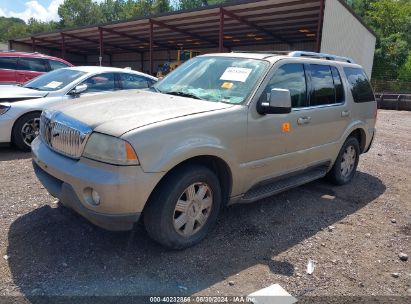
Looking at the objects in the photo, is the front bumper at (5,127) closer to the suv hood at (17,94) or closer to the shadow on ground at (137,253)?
the suv hood at (17,94)

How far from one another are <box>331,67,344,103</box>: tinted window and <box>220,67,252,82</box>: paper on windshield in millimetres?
1706

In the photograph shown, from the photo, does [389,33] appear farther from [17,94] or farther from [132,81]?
[17,94]

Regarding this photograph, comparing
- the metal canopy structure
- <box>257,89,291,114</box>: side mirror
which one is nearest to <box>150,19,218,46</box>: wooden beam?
the metal canopy structure

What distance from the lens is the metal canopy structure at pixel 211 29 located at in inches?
736

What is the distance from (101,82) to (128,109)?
13.8 ft

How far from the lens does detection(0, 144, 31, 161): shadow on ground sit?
6307 millimetres

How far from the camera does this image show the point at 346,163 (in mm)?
5809

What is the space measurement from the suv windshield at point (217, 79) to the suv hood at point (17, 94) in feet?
10.8

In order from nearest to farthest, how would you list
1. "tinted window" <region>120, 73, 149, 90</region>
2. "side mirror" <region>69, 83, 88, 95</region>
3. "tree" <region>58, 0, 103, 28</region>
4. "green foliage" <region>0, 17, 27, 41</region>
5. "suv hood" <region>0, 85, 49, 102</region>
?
1. "suv hood" <region>0, 85, 49, 102</region>
2. "side mirror" <region>69, 83, 88, 95</region>
3. "tinted window" <region>120, 73, 149, 90</region>
4. "tree" <region>58, 0, 103, 28</region>
5. "green foliage" <region>0, 17, 27, 41</region>

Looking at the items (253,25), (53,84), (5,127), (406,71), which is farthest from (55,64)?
(406,71)

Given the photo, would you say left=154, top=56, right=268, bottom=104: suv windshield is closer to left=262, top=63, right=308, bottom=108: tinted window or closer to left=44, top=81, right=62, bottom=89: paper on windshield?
left=262, top=63, right=308, bottom=108: tinted window

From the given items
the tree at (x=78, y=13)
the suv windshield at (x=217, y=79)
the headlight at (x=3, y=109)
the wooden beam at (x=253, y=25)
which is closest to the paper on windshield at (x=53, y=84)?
the headlight at (x=3, y=109)

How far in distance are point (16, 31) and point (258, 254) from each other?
4601 inches

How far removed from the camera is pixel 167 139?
3082mm
